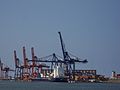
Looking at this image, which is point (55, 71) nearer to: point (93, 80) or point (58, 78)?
point (58, 78)

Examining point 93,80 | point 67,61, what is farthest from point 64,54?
point 93,80

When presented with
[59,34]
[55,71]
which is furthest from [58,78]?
[59,34]

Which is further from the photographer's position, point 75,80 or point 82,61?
point 75,80

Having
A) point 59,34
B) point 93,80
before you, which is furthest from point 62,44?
point 93,80

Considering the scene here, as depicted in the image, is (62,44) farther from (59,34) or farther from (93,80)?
(93,80)

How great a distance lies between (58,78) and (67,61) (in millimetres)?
7607

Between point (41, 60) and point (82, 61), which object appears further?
point (41, 60)

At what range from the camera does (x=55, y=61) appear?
194 metres

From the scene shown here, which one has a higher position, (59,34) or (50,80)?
(59,34)

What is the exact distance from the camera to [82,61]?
18338cm

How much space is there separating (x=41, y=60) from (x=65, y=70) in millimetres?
10216

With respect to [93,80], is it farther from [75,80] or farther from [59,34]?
[59,34]

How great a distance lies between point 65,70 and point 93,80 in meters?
12.6

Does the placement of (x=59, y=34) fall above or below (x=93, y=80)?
above
